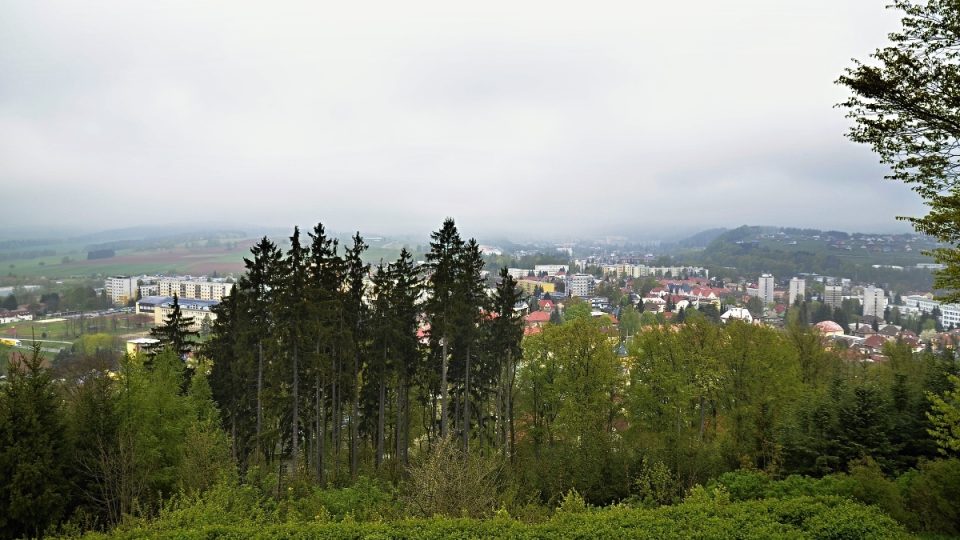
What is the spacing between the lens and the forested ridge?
1067 cm

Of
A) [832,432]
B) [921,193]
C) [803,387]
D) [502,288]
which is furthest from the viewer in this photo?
[502,288]

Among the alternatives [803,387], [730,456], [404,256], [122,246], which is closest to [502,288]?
[404,256]

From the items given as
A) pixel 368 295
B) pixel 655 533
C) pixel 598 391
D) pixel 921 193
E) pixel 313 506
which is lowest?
pixel 313 506

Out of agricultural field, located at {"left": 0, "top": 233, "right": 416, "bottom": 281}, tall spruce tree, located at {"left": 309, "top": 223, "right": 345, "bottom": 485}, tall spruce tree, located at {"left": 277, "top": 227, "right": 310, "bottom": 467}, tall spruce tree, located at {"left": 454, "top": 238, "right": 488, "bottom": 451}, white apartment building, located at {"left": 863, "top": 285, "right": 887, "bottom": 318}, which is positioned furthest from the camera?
white apartment building, located at {"left": 863, "top": 285, "right": 887, "bottom": 318}

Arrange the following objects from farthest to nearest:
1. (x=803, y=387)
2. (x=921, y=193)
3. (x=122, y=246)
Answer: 1. (x=122, y=246)
2. (x=803, y=387)
3. (x=921, y=193)

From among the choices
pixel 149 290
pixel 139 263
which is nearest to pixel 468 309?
pixel 149 290

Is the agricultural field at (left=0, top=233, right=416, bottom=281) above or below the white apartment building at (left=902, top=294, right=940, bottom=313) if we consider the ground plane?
above

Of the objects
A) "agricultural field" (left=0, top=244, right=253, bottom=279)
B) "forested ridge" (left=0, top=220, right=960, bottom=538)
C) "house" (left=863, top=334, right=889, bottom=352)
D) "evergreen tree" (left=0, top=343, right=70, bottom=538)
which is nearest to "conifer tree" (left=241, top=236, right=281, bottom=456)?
"forested ridge" (left=0, top=220, right=960, bottom=538)

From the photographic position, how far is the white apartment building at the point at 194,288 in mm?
98188

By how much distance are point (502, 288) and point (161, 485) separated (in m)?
16.4

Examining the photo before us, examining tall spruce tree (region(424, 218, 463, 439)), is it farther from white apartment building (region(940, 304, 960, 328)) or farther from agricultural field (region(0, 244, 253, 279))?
white apartment building (region(940, 304, 960, 328))

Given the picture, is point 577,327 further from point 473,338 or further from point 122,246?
point 122,246

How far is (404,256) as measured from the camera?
24.4m

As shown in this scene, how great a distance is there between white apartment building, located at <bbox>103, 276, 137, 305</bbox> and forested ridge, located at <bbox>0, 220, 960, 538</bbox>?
9974cm
